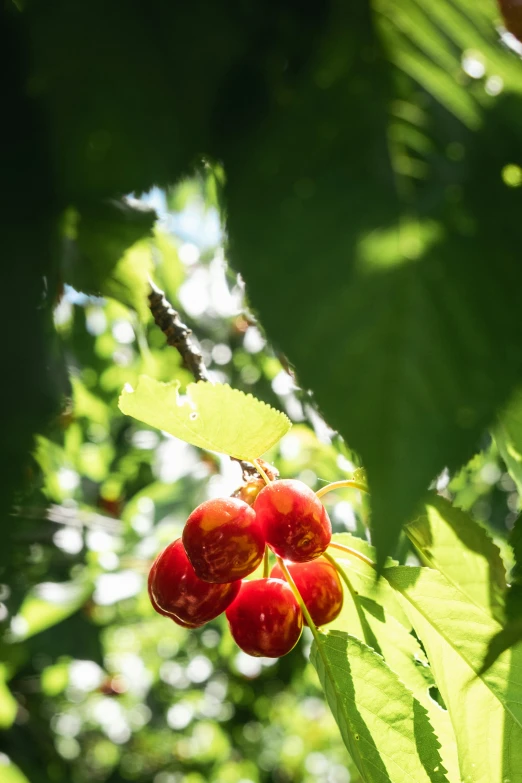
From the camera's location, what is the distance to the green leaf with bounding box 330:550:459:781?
1.02m

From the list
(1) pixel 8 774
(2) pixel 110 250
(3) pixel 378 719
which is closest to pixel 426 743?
(3) pixel 378 719

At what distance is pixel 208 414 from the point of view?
858mm

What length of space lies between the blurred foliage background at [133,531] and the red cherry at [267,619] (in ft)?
0.60

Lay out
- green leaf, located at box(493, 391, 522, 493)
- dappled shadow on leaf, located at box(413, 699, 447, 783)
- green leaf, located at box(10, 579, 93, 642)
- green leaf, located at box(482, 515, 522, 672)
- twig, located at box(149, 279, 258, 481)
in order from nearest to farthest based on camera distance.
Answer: green leaf, located at box(482, 515, 522, 672) < green leaf, located at box(493, 391, 522, 493) < dappled shadow on leaf, located at box(413, 699, 447, 783) < twig, located at box(149, 279, 258, 481) < green leaf, located at box(10, 579, 93, 642)

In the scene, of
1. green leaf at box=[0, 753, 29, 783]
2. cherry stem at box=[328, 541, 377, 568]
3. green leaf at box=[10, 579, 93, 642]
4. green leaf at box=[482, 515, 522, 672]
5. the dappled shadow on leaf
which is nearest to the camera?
green leaf at box=[482, 515, 522, 672]

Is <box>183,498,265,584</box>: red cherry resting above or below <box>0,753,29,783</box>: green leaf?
above

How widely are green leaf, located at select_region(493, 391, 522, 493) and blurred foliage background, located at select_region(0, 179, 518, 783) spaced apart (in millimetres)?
222

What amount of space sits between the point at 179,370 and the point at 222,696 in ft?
11.8

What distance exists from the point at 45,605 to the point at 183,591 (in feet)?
5.67

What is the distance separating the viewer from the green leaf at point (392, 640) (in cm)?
102

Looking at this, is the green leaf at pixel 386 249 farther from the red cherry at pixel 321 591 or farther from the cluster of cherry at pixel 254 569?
the red cherry at pixel 321 591

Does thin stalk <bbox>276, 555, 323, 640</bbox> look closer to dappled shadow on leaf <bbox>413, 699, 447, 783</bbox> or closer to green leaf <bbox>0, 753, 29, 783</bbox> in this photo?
dappled shadow on leaf <bbox>413, 699, 447, 783</bbox>

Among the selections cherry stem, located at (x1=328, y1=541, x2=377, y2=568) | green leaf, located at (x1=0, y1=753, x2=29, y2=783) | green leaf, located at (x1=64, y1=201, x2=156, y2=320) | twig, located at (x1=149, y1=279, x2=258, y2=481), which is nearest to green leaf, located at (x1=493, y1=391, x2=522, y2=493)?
cherry stem, located at (x1=328, y1=541, x2=377, y2=568)

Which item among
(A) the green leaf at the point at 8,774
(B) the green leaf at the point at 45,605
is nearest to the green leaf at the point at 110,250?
(A) the green leaf at the point at 8,774
